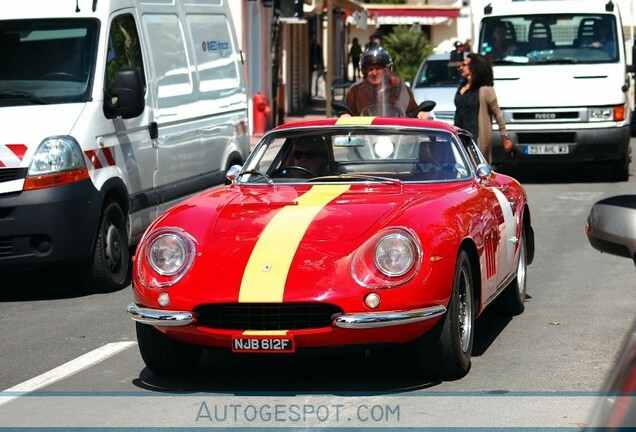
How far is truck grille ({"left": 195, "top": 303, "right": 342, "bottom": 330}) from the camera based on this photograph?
21.1 feet

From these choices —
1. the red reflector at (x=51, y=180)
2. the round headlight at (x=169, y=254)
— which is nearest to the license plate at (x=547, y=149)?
the red reflector at (x=51, y=180)

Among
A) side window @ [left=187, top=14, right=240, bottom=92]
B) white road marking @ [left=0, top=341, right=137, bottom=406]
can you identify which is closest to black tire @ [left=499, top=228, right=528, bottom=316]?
white road marking @ [left=0, top=341, right=137, bottom=406]

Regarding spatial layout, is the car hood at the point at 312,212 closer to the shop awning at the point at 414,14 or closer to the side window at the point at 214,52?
the side window at the point at 214,52

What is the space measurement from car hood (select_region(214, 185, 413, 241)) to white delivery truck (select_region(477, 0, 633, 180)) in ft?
34.3

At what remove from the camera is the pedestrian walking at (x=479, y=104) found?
13.2 meters

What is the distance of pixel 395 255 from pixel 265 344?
0.76 m

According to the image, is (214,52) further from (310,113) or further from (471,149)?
(310,113)

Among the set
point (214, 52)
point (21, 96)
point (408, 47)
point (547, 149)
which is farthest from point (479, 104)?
point (408, 47)

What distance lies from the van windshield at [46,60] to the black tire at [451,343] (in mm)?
4267

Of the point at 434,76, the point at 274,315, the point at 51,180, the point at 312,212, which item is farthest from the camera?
the point at 434,76

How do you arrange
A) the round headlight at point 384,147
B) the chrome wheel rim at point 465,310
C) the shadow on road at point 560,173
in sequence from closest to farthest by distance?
the chrome wheel rim at point 465,310
the round headlight at point 384,147
the shadow on road at point 560,173

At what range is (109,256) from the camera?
1016 centimetres

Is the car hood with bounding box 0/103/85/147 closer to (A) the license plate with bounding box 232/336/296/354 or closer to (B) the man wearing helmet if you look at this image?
(B) the man wearing helmet

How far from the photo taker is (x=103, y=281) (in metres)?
10.1
